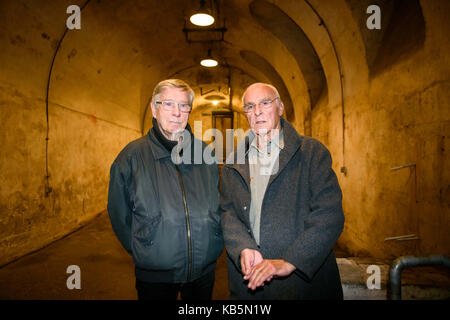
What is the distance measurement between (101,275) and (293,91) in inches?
300

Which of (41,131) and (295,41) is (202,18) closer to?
(295,41)

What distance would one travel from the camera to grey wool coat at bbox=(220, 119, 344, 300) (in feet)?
4.83

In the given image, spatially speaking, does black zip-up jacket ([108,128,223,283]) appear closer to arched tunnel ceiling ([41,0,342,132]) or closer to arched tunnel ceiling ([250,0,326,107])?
arched tunnel ceiling ([41,0,342,132])

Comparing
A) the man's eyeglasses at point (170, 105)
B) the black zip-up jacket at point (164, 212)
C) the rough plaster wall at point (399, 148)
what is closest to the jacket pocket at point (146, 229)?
the black zip-up jacket at point (164, 212)

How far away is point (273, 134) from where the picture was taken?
1.85 metres

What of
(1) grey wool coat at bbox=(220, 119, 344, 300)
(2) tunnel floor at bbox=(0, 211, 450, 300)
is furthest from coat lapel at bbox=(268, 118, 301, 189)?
(2) tunnel floor at bbox=(0, 211, 450, 300)

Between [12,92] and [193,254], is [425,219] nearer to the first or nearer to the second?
[193,254]

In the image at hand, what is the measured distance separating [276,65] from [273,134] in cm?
733

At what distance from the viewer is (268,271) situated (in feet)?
4.51

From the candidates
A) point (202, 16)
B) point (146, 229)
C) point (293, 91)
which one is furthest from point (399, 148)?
point (293, 91)

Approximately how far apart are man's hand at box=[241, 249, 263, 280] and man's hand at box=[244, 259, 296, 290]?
7 cm

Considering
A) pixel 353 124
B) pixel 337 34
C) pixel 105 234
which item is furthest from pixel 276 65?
pixel 105 234

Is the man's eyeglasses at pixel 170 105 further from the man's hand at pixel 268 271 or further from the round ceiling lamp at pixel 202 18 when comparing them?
the round ceiling lamp at pixel 202 18

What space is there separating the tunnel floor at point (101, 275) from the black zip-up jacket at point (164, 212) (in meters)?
1.42
